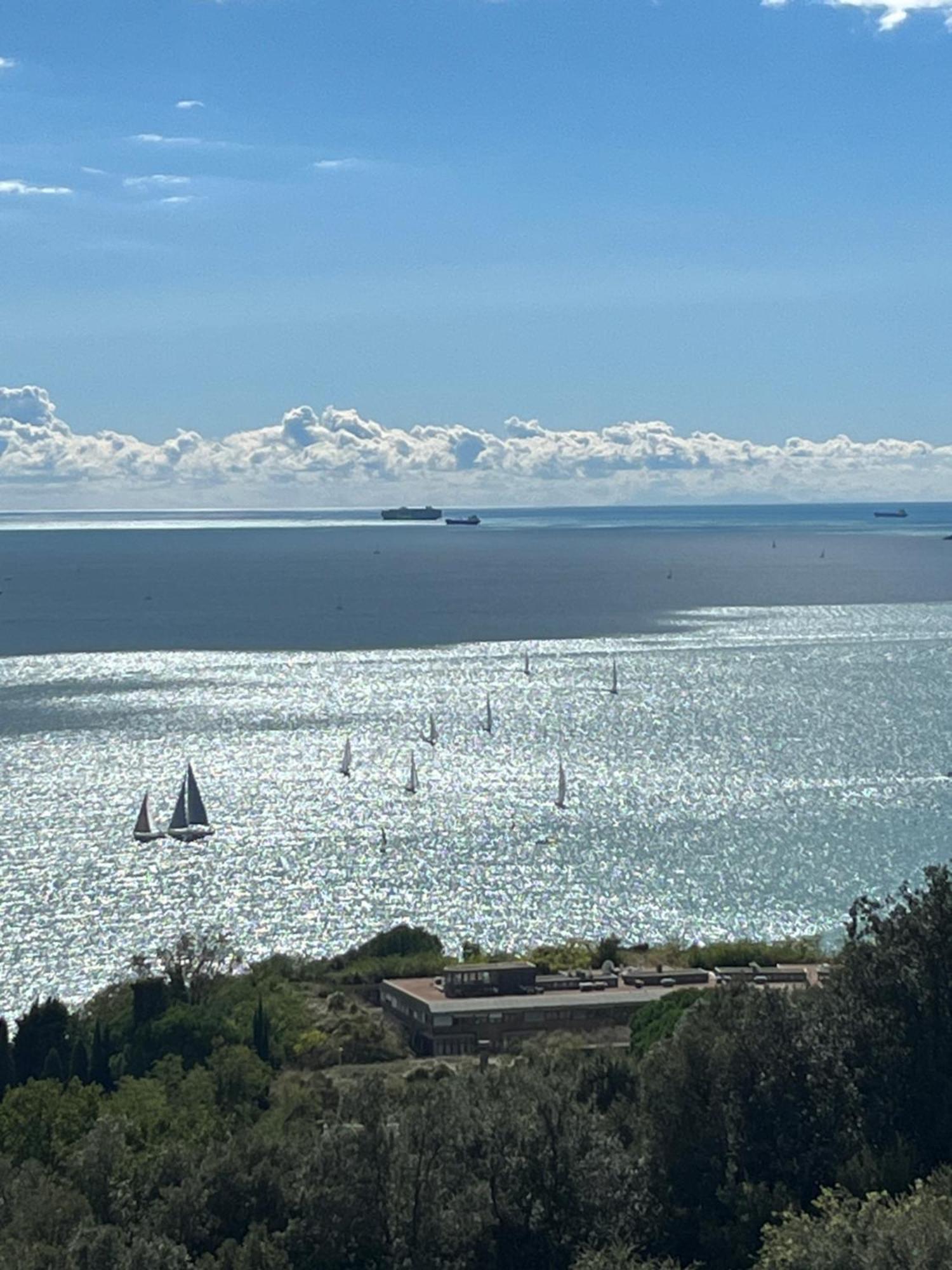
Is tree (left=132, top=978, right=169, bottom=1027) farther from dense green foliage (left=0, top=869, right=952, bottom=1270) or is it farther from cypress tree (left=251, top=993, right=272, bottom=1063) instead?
dense green foliage (left=0, top=869, right=952, bottom=1270)

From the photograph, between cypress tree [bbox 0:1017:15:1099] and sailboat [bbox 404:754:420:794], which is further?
sailboat [bbox 404:754:420:794]

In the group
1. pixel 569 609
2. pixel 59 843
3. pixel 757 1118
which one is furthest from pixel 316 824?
pixel 569 609

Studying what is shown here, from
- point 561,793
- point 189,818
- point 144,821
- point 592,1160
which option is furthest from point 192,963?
point 561,793

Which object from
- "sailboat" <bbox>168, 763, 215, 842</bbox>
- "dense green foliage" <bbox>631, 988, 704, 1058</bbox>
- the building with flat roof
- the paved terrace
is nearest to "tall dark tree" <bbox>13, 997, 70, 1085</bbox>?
the building with flat roof

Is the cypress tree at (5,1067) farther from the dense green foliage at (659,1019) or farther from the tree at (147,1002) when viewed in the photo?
the dense green foliage at (659,1019)

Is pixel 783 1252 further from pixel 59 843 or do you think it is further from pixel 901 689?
pixel 901 689

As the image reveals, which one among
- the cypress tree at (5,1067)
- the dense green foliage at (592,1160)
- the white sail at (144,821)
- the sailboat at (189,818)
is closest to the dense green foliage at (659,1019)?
the dense green foliage at (592,1160)
